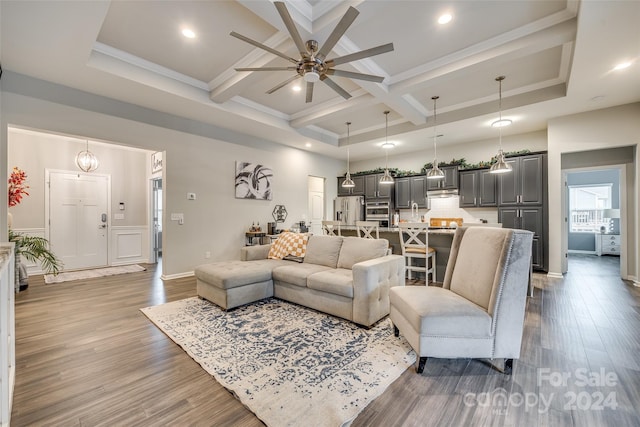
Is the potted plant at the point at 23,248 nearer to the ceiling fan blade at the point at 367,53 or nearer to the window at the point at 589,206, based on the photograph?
the ceiling fan blade at the point at 367,53

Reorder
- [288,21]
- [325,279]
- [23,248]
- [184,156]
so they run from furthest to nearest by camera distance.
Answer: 1. [184,156]
2. [23,248]
3. [325,279]
4. [288,21]

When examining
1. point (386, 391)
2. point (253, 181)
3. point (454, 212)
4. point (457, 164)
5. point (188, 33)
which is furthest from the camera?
point (454, 212)

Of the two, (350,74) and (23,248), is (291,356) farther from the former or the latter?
(23,248)

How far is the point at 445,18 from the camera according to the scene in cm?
276

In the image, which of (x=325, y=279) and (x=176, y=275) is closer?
(x=325, y=279)

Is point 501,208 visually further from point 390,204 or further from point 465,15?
point 465,15

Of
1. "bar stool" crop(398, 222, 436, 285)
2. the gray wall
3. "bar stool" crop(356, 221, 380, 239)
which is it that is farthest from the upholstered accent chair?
the gray wall

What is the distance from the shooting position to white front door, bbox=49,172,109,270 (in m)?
5.43

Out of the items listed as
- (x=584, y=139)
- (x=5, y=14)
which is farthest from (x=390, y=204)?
(x=5, y=14)

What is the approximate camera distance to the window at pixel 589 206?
777 cm

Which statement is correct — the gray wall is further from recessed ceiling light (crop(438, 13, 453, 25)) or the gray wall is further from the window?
recessed ceiling light (crop(438, 13, 453, 25))

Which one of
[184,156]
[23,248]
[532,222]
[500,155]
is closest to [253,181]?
[184,156]

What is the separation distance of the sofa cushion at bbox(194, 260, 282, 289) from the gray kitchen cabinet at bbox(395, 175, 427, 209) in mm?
4512

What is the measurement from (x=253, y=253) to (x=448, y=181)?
478 centimetres
